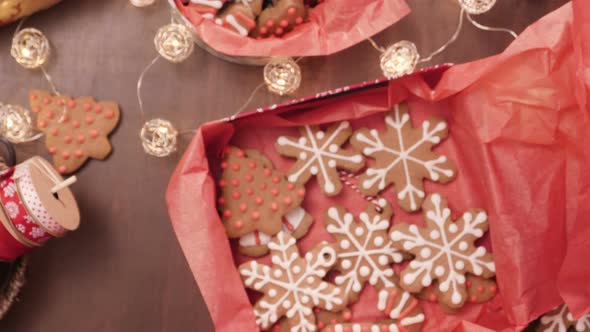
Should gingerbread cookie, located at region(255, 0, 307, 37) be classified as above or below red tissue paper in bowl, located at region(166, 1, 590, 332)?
above

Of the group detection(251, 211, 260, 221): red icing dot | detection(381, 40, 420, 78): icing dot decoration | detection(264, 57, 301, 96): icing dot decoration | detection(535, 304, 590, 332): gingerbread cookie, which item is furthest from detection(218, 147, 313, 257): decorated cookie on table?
detection(535, 304, 590, 332): gingerbread cookie

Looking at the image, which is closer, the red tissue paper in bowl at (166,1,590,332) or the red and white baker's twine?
the red tissue paper in bowl at (166,1,590,332)

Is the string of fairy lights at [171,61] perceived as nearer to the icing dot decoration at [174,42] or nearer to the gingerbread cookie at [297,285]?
the icing dot decoration at [174,42]

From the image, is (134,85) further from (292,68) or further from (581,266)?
(581,266)

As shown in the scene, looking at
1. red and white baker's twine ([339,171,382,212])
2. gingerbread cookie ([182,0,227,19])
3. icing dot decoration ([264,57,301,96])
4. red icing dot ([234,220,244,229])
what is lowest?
red and white baker's twine ([339,171,382,212])

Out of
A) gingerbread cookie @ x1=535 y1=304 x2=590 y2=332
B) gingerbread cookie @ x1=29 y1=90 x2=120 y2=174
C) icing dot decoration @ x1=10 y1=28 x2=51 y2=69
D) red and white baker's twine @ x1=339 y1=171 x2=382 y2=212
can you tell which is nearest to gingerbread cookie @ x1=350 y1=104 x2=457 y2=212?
red and white baker's twine @ x1=339 y1=171 x2=382 y2=212

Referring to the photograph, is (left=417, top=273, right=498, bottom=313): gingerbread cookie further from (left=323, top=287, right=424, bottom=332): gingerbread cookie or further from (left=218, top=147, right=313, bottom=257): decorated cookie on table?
(left=218, top=147, right=313, bottom=257): decorated cookie on table

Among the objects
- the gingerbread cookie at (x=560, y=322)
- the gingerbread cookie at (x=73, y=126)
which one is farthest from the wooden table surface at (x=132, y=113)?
the gingerbread cookie at (x=560, y=322)
